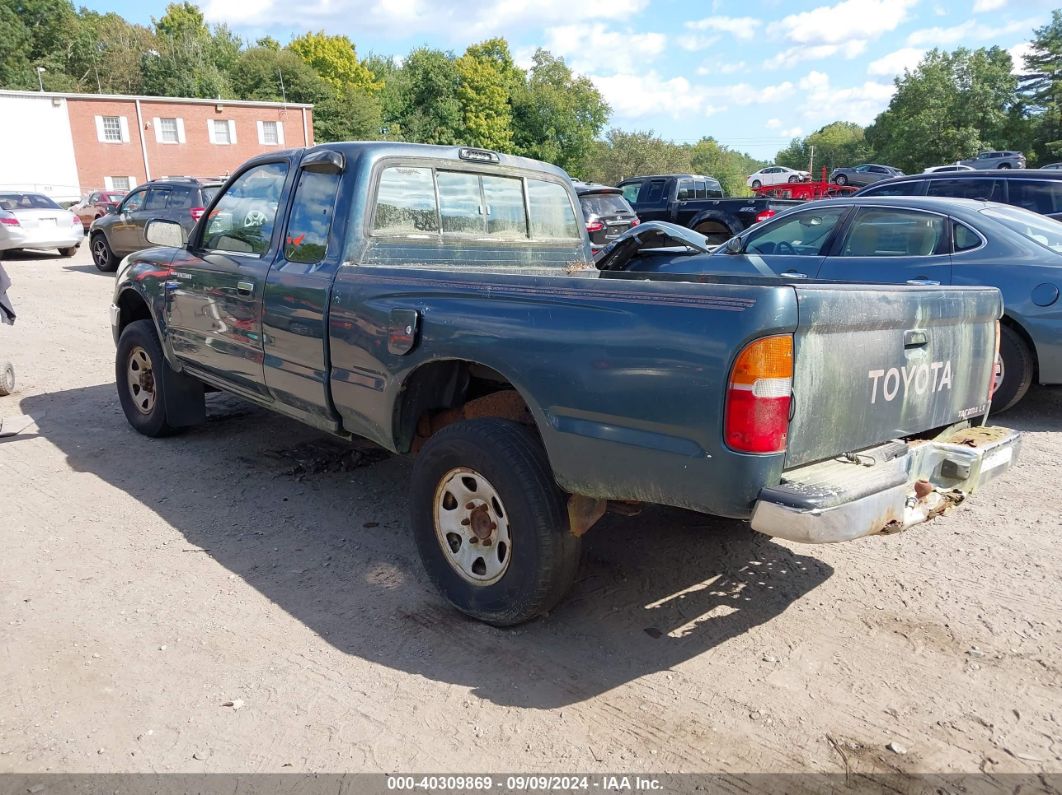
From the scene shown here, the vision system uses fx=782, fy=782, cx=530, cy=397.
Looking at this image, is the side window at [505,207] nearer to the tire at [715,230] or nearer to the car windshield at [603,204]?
the car windshield at [603,204]

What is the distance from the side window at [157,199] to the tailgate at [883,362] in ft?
48.2

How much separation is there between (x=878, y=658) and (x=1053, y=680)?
597mm

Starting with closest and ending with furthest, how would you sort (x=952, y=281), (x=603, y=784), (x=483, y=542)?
(x=603, y=784), (x=483, y=542), (x=952, y=281)

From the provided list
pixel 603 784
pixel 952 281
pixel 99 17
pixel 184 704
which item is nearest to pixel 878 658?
pixel 603 784

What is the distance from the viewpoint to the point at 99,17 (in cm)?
7944

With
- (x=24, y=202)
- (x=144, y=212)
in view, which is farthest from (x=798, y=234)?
(x=24, y=202)

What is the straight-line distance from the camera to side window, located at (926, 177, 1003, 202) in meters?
8.18

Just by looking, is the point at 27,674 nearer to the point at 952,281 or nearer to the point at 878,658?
the point at 878,658

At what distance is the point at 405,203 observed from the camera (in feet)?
13.6

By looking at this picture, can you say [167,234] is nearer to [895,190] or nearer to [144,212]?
[895,190]

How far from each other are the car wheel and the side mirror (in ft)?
39.9

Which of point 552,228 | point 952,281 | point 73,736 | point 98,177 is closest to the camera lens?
point 73,736

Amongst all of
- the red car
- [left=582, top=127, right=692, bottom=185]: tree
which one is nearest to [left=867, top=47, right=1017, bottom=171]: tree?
[left=582, top=127, right=692, bottom=185]: tree

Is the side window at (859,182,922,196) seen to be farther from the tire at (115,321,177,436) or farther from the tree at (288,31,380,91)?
the tree at (288,31,380,91)
